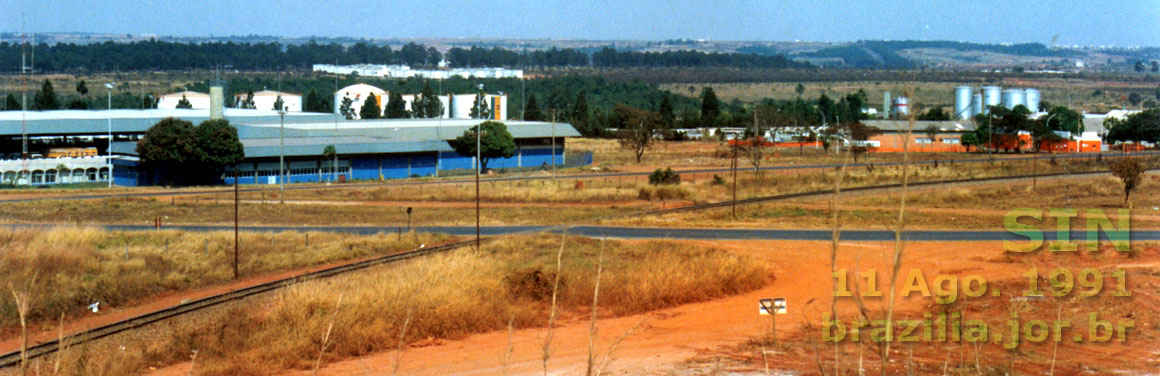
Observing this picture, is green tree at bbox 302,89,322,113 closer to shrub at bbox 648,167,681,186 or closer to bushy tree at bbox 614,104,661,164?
bushy tree at bbox 614,104,661,164

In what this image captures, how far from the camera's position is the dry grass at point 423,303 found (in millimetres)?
16016

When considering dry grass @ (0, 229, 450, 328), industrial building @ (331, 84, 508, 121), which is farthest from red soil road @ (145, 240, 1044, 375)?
industrial building @ (331, 84, 508, 121)

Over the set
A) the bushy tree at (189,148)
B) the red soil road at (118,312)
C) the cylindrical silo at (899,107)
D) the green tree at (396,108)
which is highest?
the green tree at (396,108)

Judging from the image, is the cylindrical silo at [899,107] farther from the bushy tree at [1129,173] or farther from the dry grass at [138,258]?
the bushy tree at [1129,173]

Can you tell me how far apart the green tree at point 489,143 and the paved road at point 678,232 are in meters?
26.5

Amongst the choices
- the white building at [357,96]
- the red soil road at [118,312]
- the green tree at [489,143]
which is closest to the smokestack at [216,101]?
the green tree at [489,143]

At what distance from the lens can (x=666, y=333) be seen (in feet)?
59.9

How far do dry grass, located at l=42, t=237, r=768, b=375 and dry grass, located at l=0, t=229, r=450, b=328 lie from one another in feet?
10.6

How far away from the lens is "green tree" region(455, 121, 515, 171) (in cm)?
6156

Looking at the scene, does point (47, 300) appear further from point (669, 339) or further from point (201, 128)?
point (201, 128)

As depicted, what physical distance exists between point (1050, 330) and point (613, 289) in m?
8.32

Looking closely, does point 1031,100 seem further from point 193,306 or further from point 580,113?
point 193,306

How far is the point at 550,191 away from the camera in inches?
1874

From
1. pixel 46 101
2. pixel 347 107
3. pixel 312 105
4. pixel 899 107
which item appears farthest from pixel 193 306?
pixel 312 105
